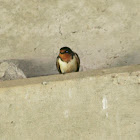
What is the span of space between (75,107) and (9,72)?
749 mm

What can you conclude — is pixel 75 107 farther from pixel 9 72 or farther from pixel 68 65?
pixel 9 72

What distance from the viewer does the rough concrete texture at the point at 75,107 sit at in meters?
2.37

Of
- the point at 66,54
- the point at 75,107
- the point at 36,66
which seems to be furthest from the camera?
the point at 36,66

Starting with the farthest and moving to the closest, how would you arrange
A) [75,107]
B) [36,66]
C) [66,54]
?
[36,66] < [66,54] < [75,107]

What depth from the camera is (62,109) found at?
2.45m

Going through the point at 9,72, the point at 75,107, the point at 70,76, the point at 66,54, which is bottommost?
the point at 75,107

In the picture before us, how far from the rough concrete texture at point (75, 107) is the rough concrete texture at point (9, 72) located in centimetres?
26

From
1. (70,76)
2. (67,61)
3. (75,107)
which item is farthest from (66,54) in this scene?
(75,107)

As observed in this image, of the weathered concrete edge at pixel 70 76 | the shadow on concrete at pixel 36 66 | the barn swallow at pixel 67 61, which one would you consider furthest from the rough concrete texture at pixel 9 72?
the barn swallow at pixel 67 61

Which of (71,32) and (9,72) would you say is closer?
(9,72)

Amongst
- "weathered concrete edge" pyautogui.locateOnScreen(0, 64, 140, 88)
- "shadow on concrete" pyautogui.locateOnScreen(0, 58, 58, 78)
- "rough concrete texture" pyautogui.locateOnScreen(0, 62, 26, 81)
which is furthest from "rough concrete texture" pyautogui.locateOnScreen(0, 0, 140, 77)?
"weathered concrete edge" pyautogui.locateOnScreen(0, 64, 140, 88)

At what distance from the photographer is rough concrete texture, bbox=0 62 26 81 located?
2.78 m

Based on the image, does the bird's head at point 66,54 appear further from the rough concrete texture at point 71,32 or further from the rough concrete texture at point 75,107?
the rough concrete texture at point 71,32

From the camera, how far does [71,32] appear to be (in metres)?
3.22
